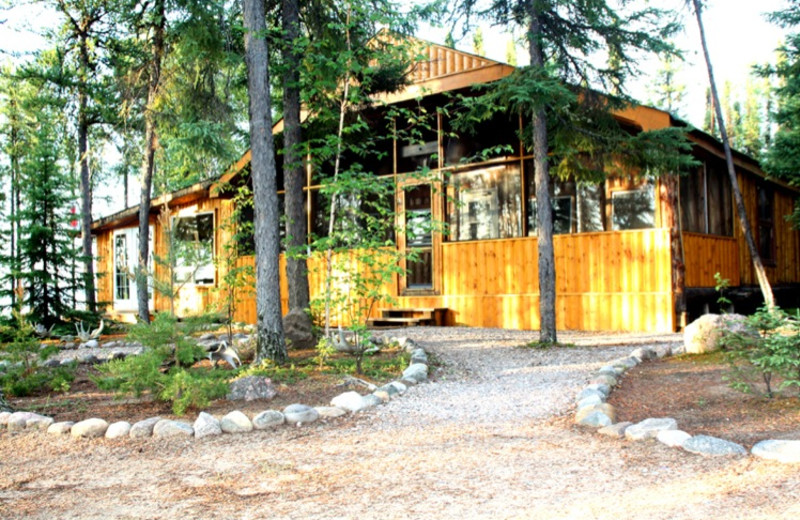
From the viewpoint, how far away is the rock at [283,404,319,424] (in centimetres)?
500

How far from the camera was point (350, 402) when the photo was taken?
5379 mm

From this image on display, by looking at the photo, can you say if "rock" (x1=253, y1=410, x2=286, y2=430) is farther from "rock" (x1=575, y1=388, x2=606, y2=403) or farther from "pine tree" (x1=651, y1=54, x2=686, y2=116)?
"pine tree" (x1=651, y1=54, x2=686, y2=116)

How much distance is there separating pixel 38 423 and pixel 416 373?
10.8ft

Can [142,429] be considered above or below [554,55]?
below

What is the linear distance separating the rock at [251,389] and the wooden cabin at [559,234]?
137 inches

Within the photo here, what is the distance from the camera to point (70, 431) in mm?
4980

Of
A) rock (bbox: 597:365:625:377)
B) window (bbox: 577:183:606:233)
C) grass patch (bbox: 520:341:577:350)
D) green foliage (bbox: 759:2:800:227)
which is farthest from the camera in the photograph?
green foliage (bbox: 759:2:800:227)

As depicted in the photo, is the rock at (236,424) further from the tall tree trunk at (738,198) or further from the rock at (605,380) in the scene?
the tall tree trunk at (738,198)

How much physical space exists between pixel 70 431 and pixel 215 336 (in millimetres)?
6327

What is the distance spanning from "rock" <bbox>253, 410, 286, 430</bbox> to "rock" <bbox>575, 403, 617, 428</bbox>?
85.4 inches

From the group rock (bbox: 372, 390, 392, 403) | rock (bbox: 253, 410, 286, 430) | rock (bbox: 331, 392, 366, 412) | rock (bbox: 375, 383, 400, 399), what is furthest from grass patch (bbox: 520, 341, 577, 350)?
rock (bbox: 253, 410, 286, 430)

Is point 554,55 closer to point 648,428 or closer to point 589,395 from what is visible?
point 589,395

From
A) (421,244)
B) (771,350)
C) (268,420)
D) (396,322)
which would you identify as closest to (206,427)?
(268,420)

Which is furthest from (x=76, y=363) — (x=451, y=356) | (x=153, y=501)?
(x=153, y=501)
